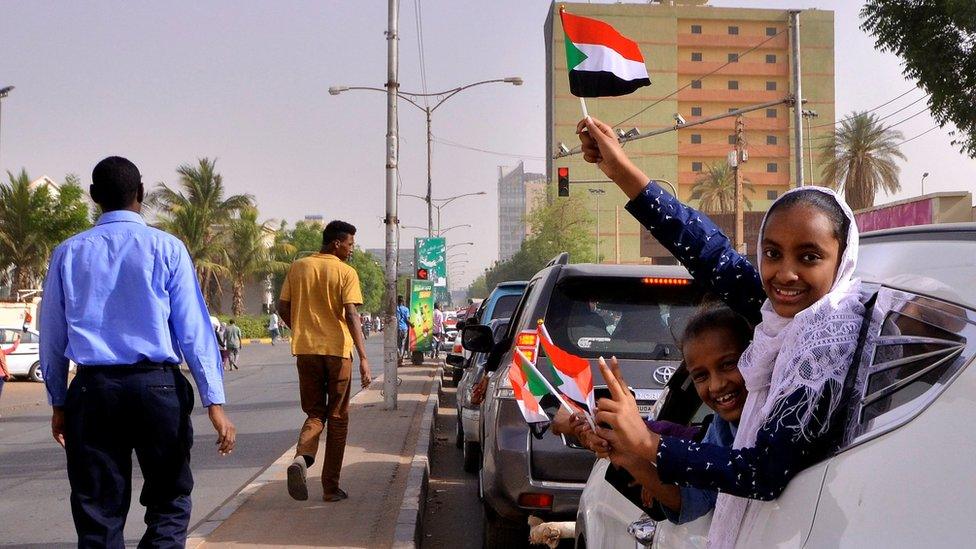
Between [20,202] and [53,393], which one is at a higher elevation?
[20,202]

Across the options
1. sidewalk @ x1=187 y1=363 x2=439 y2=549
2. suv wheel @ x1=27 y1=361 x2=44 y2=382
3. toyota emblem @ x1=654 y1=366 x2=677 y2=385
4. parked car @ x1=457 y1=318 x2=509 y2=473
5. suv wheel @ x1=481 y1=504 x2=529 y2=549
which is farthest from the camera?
suv wheel @ x1=27 y1=361 x2=44 y2=382

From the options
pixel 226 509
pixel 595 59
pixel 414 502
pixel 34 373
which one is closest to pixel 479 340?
pixel 414 502

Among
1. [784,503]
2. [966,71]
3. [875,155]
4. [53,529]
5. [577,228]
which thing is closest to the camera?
[784,503]

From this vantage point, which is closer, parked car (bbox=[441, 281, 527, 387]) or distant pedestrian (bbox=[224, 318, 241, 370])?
parked car (bbox=[441, 281, 527, 387])

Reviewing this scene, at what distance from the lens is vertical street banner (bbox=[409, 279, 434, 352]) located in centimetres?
3025

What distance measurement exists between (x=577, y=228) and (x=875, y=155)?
102ft

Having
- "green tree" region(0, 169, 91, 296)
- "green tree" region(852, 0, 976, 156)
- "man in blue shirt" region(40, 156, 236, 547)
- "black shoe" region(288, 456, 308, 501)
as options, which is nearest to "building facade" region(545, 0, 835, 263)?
"green tree" region(0, 169, 91, 296)

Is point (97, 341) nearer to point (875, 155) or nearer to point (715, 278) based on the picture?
point (715, 278)

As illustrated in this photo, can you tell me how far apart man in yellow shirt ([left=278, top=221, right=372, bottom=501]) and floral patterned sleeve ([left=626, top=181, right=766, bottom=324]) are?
16.6 ft

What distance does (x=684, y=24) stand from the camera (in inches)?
3922

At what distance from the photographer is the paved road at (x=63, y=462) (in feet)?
25.4

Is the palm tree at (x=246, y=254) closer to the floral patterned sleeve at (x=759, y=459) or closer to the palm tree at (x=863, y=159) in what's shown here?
the palm tree at (x=863, y=159)

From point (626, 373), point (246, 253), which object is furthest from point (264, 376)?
point (246, 253)

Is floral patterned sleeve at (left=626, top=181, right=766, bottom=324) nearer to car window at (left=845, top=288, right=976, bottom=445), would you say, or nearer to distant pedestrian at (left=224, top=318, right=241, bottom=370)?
car window at (left=845, top=288, right=976, bottom=445)
